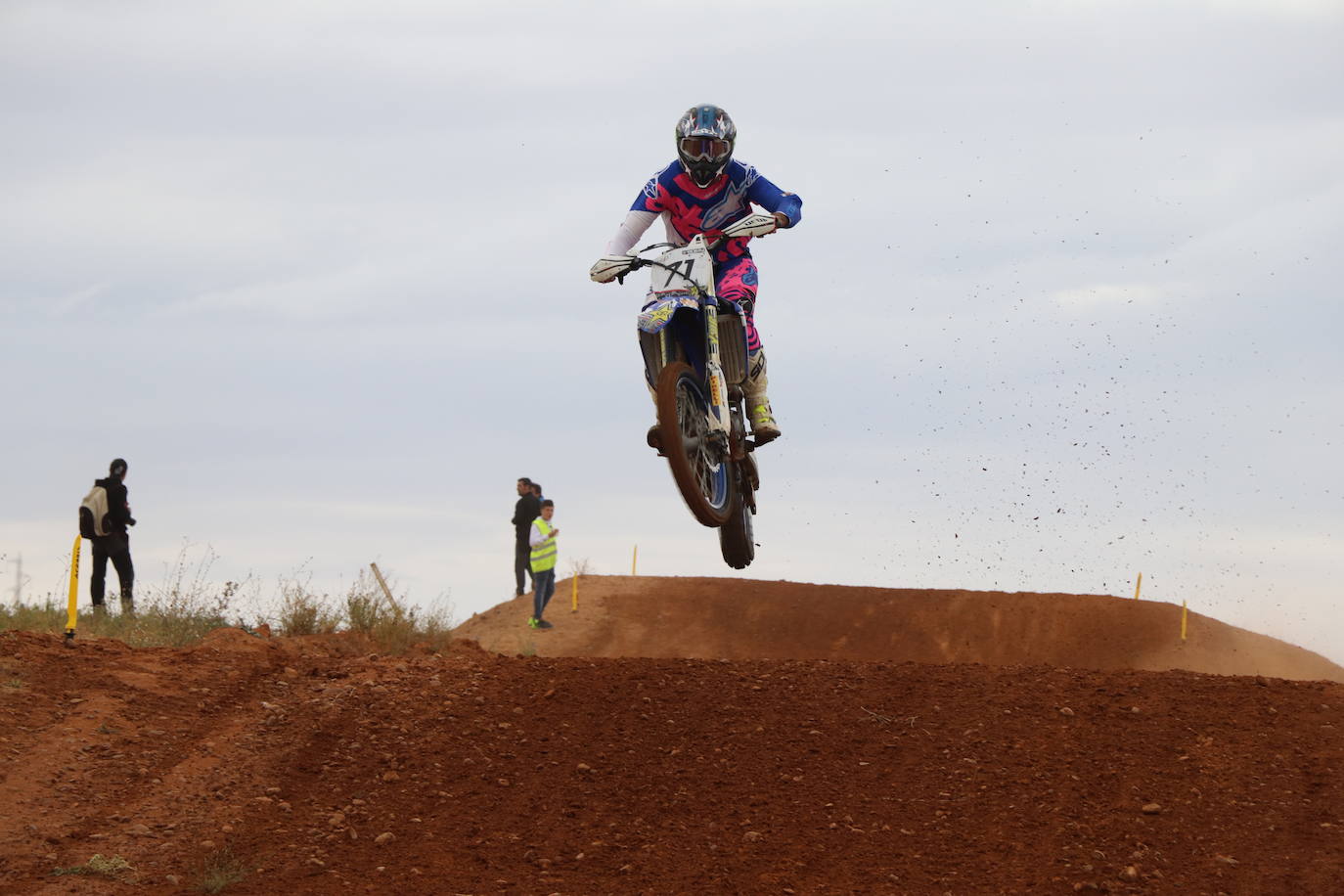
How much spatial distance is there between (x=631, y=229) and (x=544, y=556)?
31.0ft

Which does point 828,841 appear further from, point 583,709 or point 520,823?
point 583,709

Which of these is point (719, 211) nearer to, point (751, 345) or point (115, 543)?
point (751, 345)

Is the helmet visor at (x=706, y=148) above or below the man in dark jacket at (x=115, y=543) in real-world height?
above

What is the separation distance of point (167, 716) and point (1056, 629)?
16.1 metres

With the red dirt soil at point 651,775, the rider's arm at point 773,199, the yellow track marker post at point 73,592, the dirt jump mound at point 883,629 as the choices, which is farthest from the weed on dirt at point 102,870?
the dirt jump mound at point 883,629

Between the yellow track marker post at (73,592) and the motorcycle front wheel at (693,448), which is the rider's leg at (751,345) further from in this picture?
the yellow track marker post at (73,592)

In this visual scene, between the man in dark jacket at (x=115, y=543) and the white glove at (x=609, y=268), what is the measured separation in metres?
8.67

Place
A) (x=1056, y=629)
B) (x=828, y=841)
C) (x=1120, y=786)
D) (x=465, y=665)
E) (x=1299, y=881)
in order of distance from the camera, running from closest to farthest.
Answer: (x=1299, y=881), (x=828, y=841), (x=1120, y=786), (x=465, y=665), (x=1056, y=629)

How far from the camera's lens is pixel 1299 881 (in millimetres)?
7875

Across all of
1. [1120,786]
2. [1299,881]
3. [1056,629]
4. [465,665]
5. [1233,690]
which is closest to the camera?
[1299,881]

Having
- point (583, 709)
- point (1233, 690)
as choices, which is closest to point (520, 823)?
point (583, 709)

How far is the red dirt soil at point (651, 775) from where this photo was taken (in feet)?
26.8

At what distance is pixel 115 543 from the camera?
53.2 ft

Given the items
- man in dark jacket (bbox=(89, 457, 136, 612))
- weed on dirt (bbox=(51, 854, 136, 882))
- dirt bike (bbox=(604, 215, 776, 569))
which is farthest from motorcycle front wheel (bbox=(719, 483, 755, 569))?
man in dark jacket (bbox=(89, 457, 136, 612))
